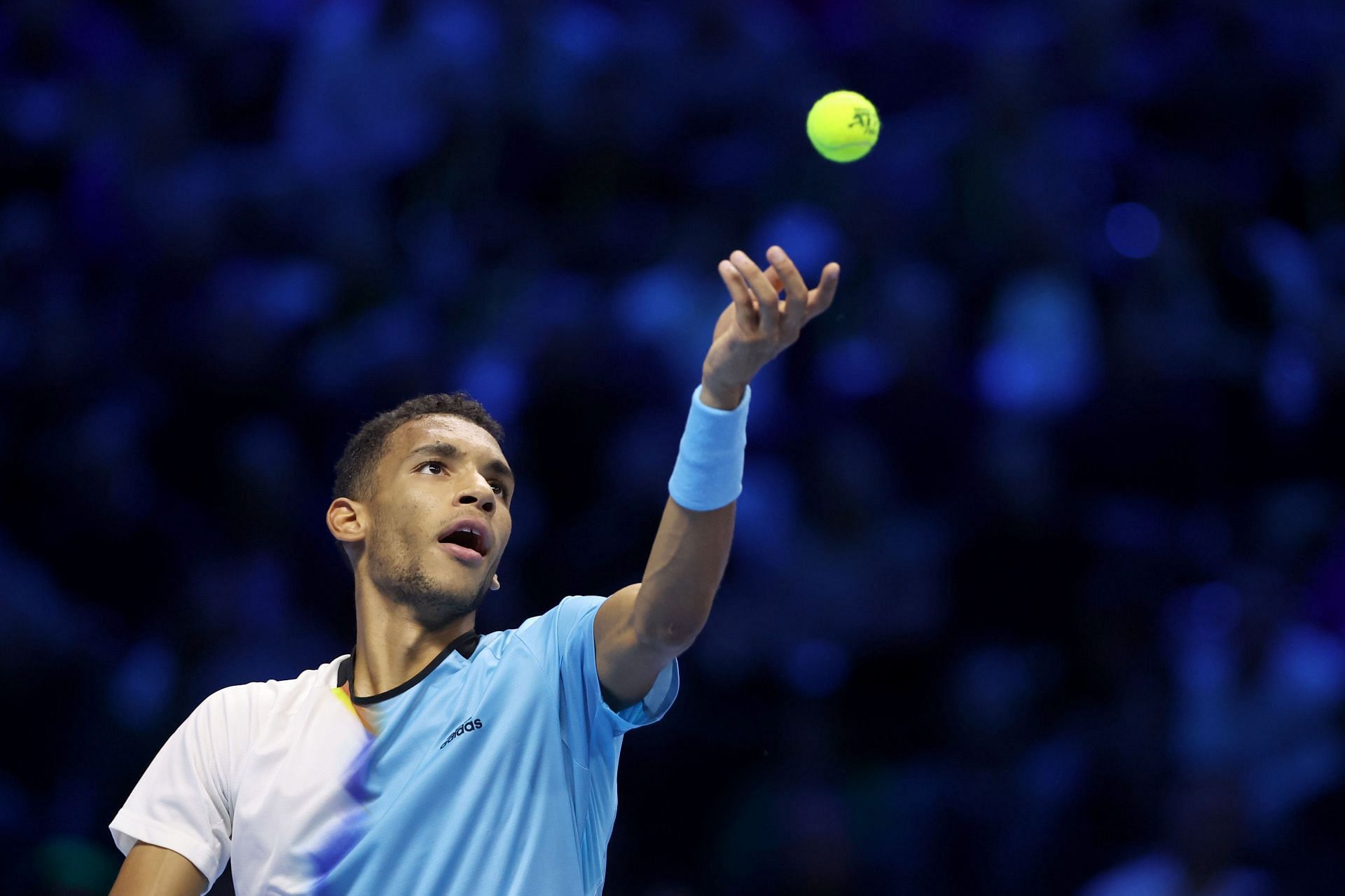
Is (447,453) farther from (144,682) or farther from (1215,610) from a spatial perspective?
(1215,610)

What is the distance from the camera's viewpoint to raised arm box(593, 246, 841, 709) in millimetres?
2564

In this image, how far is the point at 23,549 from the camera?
233 inches

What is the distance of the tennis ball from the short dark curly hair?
1331 mm

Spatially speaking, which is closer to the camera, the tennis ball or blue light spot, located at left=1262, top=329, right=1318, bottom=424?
the tennis ball

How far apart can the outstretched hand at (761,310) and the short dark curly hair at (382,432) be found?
108 centimetres

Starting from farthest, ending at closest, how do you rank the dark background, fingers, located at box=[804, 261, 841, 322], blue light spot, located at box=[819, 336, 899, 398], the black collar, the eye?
blue light spot, located at box=[819, 336, 899, 398]
the dark background
the eye
the black collar
fingers, located at box=[804, 261, 841, 322]

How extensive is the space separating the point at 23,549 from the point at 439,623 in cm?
352

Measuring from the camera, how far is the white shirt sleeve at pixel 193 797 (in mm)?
2924

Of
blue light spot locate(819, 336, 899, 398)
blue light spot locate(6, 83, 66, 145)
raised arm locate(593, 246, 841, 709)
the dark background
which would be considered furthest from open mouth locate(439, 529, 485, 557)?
blue light spot locate(6, 83, 66, 145)

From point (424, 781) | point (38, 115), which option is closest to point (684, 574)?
point (424, 781)

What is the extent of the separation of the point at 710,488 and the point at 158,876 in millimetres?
1405

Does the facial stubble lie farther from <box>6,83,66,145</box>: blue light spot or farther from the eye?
<box>6,83,66,145</box>: blue light spot

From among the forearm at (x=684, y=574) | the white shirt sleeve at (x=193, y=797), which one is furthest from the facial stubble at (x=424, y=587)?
the forearm at (x=684, y=574)

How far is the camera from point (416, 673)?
122 inches
